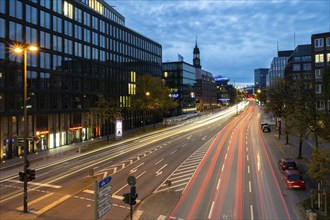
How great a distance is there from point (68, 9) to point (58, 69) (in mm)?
11932

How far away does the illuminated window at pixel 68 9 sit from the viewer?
58.8 meters

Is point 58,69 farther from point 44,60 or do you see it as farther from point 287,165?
point 287,165

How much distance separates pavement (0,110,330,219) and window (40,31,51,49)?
17463 millimetres

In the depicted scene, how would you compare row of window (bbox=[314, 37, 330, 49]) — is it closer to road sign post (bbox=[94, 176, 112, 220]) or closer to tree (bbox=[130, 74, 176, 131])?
tree (bbox=[130, 74, 176, 131])

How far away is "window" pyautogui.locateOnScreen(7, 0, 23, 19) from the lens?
45000mm

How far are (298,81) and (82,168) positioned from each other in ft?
110

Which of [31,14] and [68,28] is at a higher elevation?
[68,28]

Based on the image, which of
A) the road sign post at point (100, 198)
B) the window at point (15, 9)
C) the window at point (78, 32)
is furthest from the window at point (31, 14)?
the road sign post at point (100, 198)

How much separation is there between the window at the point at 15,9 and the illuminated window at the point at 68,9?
12.2 metres

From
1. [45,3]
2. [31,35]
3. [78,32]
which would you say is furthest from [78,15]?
[31,35]

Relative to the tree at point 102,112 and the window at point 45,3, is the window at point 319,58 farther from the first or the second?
the window at point 45,3

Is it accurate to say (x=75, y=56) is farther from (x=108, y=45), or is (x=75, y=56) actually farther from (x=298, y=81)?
(x=298, y=81)

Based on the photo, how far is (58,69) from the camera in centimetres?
5709

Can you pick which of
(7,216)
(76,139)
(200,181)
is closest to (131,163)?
(200,181)
